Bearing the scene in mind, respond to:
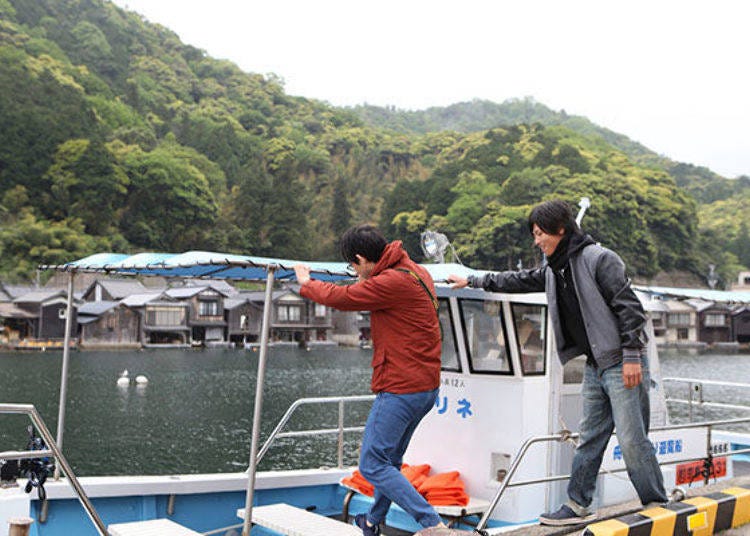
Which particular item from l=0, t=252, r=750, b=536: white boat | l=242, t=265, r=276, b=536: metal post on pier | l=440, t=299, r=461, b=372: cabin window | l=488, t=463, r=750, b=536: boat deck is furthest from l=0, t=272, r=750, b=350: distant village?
l=488, t=463, r=750, b=536: boat deck

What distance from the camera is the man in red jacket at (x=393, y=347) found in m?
4.18

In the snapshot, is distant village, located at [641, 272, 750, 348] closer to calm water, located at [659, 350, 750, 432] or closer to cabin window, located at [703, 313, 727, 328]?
cabin window, located at [703, 313, 727, 328]

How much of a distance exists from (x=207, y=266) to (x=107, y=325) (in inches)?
2942

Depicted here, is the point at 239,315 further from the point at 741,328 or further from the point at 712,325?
the point at 741,328

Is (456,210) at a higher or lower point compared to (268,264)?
higher

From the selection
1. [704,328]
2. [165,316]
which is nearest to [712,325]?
[704,328]

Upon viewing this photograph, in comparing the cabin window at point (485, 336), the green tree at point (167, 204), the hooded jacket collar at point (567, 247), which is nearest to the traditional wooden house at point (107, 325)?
the green tree at point (167, 204)

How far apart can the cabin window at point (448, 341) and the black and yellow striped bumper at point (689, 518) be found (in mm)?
2149

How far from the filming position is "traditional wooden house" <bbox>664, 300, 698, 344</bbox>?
100 meters

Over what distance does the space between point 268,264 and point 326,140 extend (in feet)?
491

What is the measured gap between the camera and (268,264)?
511 centimetres

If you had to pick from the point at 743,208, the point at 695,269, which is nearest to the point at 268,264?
the point at 695,269

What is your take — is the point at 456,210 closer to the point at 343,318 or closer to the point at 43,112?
the point at 343,318

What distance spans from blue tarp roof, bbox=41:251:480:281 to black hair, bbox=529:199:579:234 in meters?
1.38
